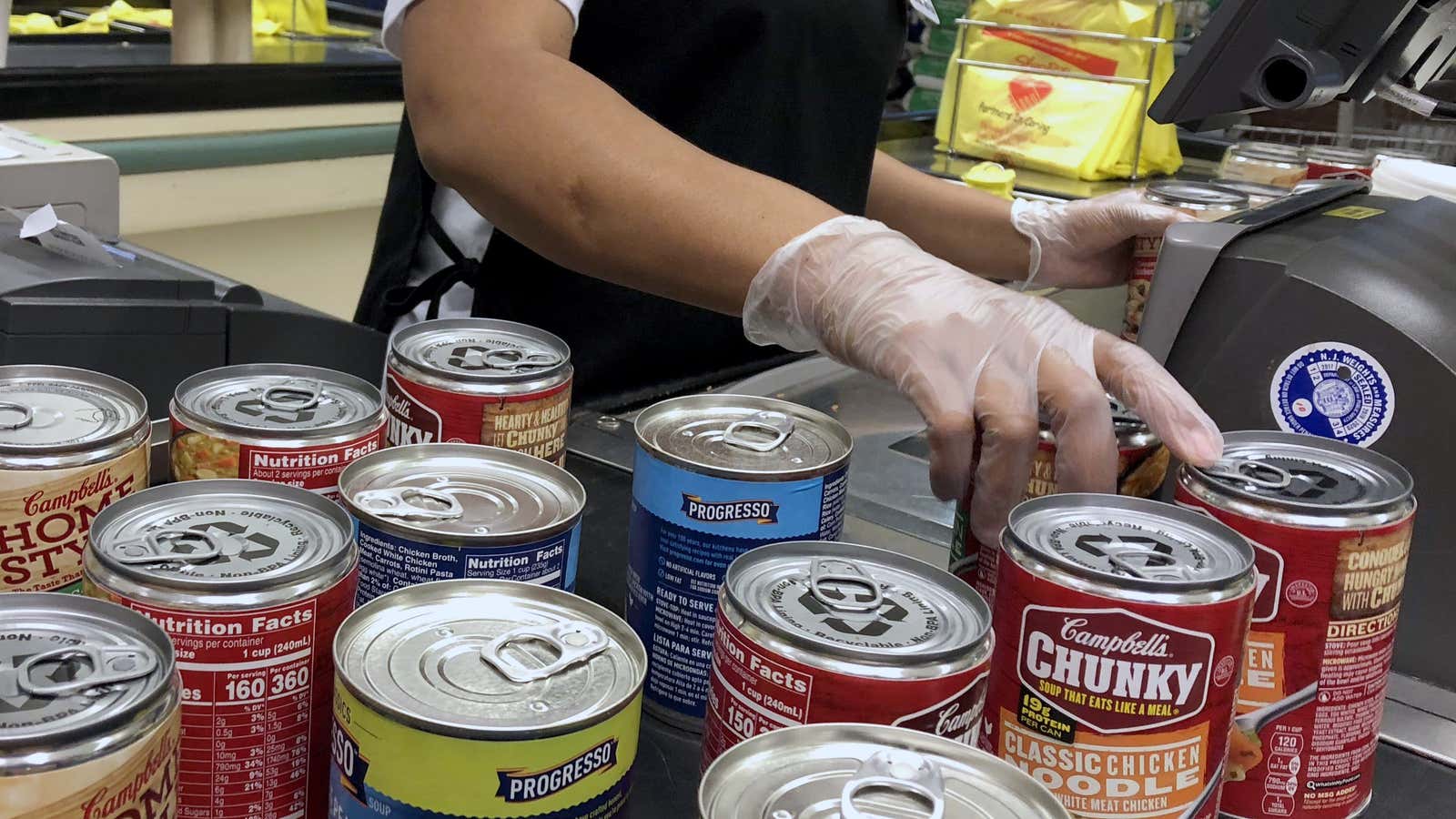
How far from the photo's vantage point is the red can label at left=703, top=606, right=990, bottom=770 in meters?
0.62

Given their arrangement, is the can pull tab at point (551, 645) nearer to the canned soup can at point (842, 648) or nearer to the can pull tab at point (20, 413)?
the canned soup can at point (842, 648)

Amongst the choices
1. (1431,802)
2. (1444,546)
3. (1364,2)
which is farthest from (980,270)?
(1431,802)

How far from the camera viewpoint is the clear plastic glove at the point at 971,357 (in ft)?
2.91

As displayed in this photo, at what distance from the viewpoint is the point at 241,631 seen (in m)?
0.62

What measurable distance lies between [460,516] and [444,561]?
0.18 feet

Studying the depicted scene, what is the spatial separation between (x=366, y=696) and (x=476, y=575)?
0.56 feet

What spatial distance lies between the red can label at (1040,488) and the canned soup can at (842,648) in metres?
0.17

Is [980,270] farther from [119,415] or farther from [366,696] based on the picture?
[366,696]

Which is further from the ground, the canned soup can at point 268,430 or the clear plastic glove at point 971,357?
the clear plastic glove at point 971,357

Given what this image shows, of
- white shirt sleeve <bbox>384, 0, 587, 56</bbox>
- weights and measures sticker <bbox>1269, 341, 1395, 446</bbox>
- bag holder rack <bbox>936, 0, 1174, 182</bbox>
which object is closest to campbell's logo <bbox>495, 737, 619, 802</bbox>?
weights and measures sticker <bbox>1269, 341, 1395, 446</bbox>

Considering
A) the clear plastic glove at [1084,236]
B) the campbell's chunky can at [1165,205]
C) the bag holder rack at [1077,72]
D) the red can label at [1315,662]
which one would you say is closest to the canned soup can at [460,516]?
the red can label at [1315,662]

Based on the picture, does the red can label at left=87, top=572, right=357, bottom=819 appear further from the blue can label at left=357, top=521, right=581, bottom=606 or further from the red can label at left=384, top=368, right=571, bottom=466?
the red can label at left=384, top=368, right=571, bottom=466

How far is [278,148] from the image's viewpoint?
2961 millimetres

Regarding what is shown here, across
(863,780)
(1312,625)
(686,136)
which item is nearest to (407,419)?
(863,780)
